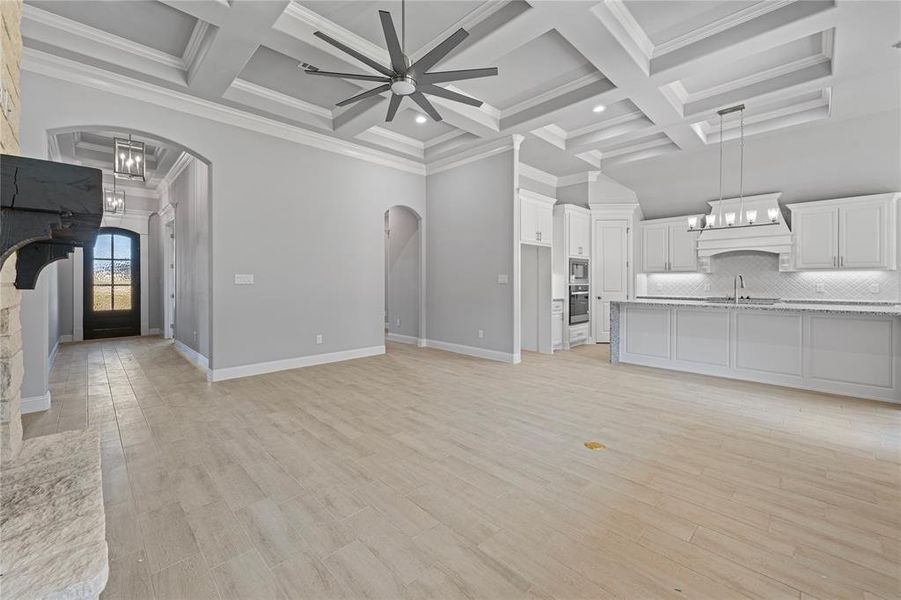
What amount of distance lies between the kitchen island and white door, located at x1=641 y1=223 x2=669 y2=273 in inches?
111

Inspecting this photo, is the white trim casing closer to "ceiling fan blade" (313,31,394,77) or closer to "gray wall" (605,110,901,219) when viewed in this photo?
"ceiling fan blade" (313,31,394,77)

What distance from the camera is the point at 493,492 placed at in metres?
2.23

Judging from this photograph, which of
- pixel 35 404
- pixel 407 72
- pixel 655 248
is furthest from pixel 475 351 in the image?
pixel 35 404

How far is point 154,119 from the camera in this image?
4.21 m

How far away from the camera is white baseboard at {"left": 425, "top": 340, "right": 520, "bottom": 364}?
18.9 ft

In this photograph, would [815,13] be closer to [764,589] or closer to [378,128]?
[764,589]

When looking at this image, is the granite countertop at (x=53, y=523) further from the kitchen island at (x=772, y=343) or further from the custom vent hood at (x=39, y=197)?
the kitchen island at (x=772, y=343)

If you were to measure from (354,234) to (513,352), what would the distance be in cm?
300

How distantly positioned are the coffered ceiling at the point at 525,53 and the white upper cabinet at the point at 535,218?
126 cm

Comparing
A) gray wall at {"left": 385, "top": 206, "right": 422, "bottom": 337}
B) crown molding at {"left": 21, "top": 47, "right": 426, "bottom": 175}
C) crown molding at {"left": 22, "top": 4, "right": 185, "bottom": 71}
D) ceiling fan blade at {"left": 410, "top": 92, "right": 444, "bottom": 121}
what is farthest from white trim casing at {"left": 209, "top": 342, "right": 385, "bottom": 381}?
ceiling fan blade at {"left": 410, "top": 92, "right": 444, "bottom": 121}

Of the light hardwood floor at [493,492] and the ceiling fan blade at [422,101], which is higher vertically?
the ceiling fan blade at [422,101]

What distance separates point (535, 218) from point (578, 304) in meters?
1.92

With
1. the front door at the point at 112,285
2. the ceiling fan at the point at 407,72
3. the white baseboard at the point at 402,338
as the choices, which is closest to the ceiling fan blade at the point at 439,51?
the ceiling fan at the point at 407,72

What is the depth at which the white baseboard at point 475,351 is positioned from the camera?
5.75 meters
